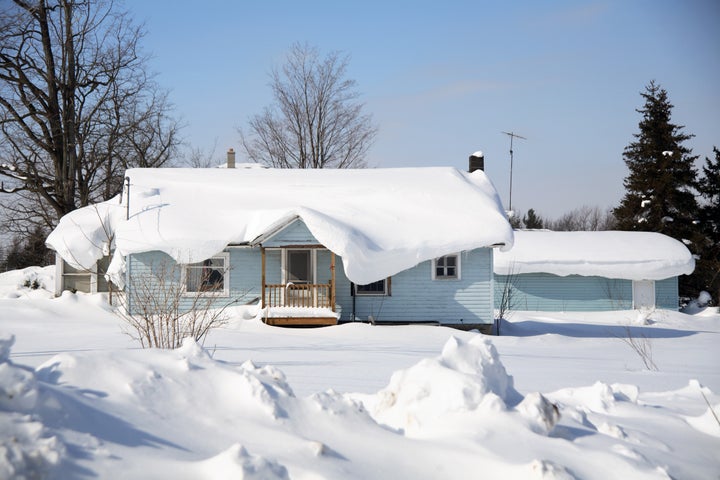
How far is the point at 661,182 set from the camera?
34312 mm

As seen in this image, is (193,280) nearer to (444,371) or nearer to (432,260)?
(432,260)

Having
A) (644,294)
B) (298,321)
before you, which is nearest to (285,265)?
(298,321)

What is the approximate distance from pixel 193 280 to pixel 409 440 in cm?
1670

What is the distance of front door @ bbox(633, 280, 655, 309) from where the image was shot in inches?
1177

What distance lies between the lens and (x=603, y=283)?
29688 mm

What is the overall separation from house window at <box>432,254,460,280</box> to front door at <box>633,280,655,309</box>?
13322 mm

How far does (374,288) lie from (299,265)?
2454 millimetres

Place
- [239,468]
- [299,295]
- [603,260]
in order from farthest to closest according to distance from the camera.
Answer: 1. [603,260]
2. [299,295]
3. [239,468]

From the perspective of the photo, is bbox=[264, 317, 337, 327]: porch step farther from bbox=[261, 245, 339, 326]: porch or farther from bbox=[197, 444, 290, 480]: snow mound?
bbox=[197, 444, 290, 480]: snow mound

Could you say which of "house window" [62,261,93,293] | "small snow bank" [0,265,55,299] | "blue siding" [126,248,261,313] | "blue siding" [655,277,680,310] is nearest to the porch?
"blue siding" [126,248,261,313]

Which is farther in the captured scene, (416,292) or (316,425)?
(416,292)

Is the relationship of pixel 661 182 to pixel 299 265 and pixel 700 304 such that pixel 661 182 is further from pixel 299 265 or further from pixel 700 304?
pixel 299 265

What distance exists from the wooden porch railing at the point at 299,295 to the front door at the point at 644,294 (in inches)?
660

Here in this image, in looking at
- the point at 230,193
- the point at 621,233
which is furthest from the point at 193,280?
the point at 621,233
